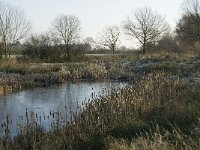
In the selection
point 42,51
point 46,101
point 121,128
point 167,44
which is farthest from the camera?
point 167,44

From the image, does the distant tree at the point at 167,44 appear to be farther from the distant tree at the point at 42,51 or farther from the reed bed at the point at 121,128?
the reed bed at the point at 121,128

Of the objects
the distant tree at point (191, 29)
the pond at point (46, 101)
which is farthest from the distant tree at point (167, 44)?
the pond at point (46, 101)

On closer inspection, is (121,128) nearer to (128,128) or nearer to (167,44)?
(128,128)

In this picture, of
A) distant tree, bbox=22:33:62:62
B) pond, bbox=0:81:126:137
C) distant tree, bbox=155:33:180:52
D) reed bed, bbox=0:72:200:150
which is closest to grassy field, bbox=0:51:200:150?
reed bed, bbox=0:72:200:150

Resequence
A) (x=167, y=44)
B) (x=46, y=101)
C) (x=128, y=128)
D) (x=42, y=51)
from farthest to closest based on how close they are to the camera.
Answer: (x=167, y=44)
(x=42, y=51)
(x=46, y=101)
(x=128, y=128)

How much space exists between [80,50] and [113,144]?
119ft

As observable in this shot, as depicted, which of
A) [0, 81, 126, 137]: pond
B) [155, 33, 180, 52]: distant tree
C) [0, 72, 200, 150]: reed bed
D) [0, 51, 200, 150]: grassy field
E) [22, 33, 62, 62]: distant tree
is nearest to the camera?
[0, 51, 200, 150]: grassy field

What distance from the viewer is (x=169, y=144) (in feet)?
20.5

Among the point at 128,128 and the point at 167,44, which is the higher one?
the point at 167,44

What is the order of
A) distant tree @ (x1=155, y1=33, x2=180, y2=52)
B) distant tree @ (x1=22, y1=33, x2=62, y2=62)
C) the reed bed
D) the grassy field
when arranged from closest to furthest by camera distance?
the grassy field, the reed bed, distant tree @ (x1=22, y1=33, x2=62, y2=62), distant tree @ (x1=155, y1=33, x2=180, y2=52)

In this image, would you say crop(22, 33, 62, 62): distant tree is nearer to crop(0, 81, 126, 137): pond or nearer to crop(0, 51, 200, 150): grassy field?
crop(0, 81, 126, 137): pond

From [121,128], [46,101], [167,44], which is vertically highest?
[167,44]

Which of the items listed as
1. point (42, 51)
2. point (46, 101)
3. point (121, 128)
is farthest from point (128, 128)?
point (42, 51)

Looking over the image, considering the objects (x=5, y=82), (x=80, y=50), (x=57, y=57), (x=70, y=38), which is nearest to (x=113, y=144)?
(x=5, y=82)
